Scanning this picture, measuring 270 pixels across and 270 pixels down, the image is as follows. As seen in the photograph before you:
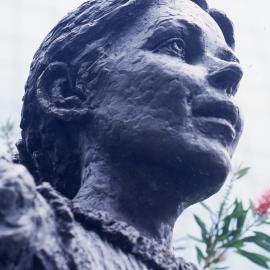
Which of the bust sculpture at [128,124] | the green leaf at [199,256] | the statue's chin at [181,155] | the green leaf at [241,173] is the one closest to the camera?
the bust sculpture at [128,124]

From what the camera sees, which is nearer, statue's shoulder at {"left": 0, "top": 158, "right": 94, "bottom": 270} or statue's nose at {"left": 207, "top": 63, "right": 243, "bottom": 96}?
statue's shoulder at {"left": 0, "top": 158, "right": 94, "bottom": 270}

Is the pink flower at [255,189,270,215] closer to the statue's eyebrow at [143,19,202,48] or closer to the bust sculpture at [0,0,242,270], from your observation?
the bust sculpture at [0,0,242,270]

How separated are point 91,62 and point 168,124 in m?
0.57

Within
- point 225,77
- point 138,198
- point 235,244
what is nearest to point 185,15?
point 225,77

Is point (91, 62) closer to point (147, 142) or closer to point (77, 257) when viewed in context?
point (147, 142)

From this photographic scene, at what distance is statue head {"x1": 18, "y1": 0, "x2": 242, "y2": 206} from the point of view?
255 centimetres

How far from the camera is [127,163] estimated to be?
2607mm

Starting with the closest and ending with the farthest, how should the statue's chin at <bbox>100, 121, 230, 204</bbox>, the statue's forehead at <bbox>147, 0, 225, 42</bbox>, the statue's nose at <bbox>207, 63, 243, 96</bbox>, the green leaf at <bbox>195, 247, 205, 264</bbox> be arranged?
the statue's chin at <bbox>100, 121, 230, 204</bbox> < the statue's nose at <bbox>207, 63, 243, 96</bbox> < the green leaf at <bbox>195, 247, 205, 264</bbox> < the statue's forehead at <bbox>147, 0, 225, 42</bbox>

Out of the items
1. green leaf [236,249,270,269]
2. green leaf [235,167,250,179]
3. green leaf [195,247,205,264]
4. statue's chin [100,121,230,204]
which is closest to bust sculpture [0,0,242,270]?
statue's chin [100,121,230,204]

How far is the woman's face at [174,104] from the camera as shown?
253 cm

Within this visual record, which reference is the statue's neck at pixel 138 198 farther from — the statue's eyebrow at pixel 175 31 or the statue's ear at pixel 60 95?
the statue's eyebrow at pixel 175 31

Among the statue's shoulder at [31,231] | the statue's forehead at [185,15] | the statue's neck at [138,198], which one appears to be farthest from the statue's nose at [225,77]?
the statue's shoulder at [31,231]

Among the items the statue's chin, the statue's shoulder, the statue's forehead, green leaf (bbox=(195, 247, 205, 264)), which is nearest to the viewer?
the statue's shoulder

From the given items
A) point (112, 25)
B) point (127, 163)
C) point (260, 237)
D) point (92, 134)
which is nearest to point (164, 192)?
point (127, 163)
